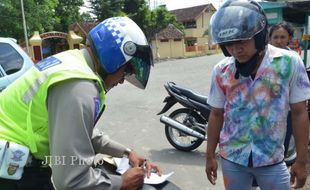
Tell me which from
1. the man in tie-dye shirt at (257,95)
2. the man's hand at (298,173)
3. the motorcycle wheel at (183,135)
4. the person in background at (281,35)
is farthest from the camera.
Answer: the motorcycle wheel at (183,135)

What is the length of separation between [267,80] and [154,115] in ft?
20.6

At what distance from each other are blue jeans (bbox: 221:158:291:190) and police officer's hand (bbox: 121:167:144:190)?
80cm

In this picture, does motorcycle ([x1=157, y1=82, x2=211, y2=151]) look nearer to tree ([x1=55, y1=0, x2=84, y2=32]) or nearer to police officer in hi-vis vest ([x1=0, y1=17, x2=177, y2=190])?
police officer in hi-vis vest ([x1=0, y1=17, x2=177, y2=190])

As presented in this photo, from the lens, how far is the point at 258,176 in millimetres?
2375

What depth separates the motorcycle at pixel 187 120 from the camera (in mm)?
5406

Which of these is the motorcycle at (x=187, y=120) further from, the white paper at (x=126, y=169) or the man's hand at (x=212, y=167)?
the white paper at (x=126, y=169)

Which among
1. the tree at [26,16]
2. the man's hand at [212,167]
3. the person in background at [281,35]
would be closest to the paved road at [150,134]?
the person in background at [281,35]

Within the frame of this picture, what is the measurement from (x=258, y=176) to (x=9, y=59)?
5.21 metres

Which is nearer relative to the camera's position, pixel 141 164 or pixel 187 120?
pixel 141 164

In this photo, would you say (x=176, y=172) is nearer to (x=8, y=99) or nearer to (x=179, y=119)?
(x=179, y=119)

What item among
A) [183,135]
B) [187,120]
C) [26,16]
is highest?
[26,16]

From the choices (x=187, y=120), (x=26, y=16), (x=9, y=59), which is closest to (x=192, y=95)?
(x=187, y=120)

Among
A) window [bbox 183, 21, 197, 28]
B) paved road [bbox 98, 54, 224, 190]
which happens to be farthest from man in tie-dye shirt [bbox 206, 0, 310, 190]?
window [bbox 183, 21, 197, 28]

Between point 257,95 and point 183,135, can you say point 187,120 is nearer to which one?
point 183,135
